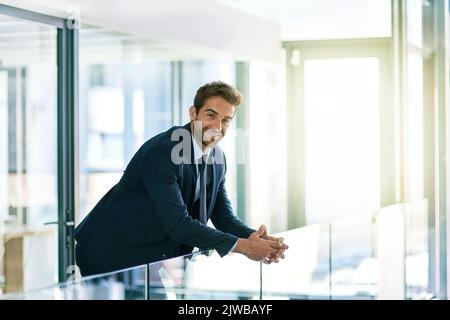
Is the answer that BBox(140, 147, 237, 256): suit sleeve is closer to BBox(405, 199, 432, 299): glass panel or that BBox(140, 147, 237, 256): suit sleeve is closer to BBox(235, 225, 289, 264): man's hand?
BBox(235, 225, 289, 264): man's hand

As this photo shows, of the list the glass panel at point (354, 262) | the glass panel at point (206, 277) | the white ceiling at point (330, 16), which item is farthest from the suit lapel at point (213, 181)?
the white ceiling at point (330, 16)

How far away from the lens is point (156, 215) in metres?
3.05

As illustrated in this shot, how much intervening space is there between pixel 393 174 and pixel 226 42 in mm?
2095

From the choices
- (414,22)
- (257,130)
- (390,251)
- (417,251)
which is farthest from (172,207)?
(414,22)

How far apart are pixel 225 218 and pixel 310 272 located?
1.72 m

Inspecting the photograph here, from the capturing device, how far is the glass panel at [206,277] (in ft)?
9.77

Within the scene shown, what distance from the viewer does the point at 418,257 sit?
6.87 metres

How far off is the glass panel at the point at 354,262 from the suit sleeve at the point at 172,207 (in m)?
2.43

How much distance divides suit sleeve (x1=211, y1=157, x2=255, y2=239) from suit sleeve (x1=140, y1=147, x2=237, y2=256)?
0.96 feet

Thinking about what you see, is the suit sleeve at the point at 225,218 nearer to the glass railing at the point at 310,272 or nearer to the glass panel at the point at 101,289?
the glass railing at the point at 310,272

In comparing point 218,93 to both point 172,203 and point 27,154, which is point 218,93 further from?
point 27,154

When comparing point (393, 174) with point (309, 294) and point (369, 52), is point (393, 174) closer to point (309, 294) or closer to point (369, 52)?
point (369, 52)
